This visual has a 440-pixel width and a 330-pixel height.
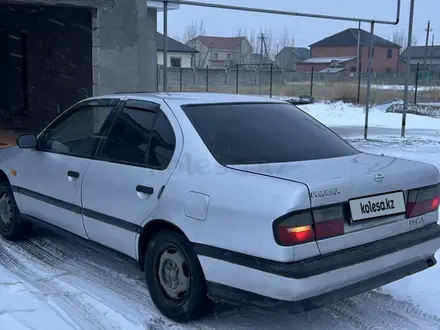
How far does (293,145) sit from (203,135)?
668 mm

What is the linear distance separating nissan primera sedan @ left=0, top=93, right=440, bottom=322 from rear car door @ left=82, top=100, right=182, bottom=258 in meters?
0.01

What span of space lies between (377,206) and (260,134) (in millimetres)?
1015

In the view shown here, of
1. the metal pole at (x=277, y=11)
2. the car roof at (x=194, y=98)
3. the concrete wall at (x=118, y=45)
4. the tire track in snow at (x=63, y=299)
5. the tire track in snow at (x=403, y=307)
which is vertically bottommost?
the tire track in snow at (x=63, y=299)

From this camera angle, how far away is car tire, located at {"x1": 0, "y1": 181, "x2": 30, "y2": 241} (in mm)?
5539

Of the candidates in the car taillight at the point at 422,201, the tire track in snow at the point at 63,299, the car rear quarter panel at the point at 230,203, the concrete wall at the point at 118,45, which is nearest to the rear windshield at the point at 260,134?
the car rear quarter panel at the point at 230,203

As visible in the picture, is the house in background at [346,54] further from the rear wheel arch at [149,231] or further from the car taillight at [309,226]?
the car taillight at [309,226]

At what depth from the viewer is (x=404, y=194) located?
3.69 meters

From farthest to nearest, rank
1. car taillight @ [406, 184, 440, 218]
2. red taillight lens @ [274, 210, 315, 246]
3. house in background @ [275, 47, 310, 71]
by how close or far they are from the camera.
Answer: house in background @ [275, 47, 310, 71] < car taillight @ [406, 184, 440, 218] < red taillight lens @ [274, 210, 315, 246]

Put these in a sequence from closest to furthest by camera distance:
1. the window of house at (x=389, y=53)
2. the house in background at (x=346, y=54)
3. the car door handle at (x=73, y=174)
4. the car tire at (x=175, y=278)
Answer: the car tire at (x=175, y=278)
the car door handle at (x=73, y=174)
the house in background at (x=346, y=54)
the window of house at (x=389, y=53)

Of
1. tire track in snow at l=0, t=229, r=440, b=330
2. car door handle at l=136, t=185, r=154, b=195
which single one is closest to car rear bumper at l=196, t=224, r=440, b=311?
tire track in snow at l=0, t=229, r=440, b=330

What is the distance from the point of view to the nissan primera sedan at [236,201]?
3.21 m

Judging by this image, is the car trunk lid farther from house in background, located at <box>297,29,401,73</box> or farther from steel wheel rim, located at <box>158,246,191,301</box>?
house in background, located at <box>297,29,401,73</box>

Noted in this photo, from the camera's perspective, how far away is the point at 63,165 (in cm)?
481

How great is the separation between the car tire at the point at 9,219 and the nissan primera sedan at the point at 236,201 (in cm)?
69
